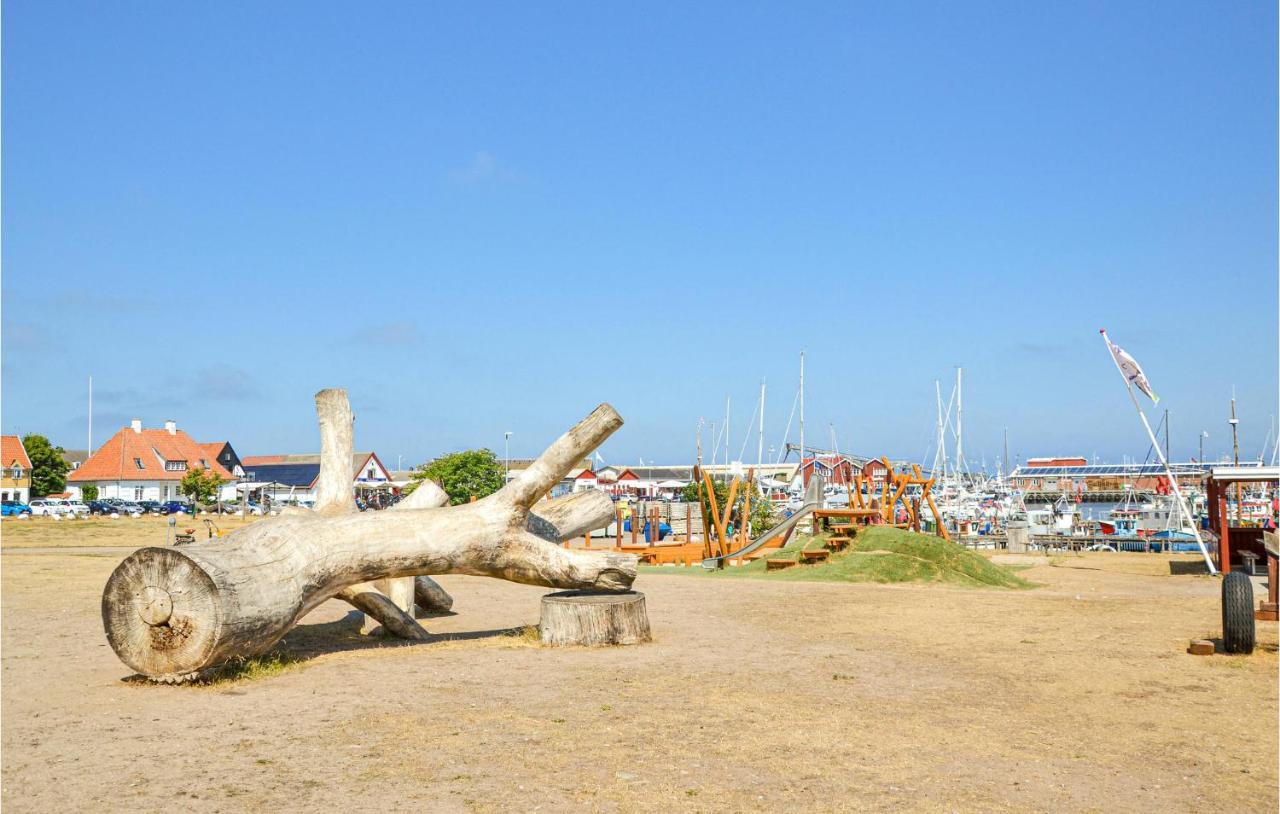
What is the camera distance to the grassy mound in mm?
20844

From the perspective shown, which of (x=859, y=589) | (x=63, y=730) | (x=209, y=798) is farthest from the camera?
(x=859, y=589)

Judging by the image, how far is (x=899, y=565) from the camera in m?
21.3

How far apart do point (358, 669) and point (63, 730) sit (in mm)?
2694

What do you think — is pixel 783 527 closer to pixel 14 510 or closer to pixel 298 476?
pixel 14 510

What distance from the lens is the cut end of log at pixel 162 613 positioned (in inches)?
327

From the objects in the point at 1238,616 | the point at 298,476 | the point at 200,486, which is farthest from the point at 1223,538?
the point at 298,476

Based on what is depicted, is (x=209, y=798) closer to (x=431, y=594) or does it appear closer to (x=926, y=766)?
(x=926, y=766)

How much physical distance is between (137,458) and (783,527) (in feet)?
226

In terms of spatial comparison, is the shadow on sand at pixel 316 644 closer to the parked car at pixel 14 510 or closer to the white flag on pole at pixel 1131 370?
the white flag on pole at pixel 1131 370

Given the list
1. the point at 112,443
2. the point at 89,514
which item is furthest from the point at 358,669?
the point at 112,443

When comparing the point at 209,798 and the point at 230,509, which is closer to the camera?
the point at 209,798

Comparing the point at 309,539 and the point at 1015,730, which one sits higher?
the point at 309,539

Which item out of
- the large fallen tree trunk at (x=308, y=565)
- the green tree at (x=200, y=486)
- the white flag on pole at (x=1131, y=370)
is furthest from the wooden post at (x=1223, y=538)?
the green tree at (x=200, y=486)

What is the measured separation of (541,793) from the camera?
18.7 ft
